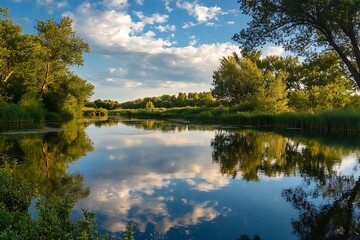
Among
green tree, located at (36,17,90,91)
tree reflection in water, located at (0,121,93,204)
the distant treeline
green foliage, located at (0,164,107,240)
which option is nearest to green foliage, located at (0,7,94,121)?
green tree, located at (36,17,90,91)

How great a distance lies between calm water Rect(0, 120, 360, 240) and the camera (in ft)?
18.8

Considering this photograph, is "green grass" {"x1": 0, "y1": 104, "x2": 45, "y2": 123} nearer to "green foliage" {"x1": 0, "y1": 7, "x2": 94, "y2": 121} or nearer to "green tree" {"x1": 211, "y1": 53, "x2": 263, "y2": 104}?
"green foliage" {"x1": 0, "y1": 7, "x2": 94, "y2": 121}

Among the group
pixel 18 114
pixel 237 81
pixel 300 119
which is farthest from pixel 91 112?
pixel 300 119

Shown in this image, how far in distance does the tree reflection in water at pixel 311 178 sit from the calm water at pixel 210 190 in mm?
25

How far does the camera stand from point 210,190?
835 cm

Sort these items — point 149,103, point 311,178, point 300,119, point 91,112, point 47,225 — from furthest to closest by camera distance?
point 149,103
point 91,112
point 300,119
point 311,178
point 47,225

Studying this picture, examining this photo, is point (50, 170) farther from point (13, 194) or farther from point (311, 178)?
point (311, 178)

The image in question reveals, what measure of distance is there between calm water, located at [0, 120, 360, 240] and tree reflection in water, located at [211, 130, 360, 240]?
25 mm

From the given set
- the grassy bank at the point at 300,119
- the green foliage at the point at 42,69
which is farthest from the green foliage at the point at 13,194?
the green foliage at the point at 42,69

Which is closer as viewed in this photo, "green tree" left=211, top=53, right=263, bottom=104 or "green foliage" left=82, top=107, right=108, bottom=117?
"green tree" left=211, top=53, right=263, bottom=104

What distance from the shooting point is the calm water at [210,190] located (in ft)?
18.8

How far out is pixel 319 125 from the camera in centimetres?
2878

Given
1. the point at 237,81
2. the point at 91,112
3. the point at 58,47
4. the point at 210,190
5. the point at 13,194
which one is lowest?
the point at 210,190

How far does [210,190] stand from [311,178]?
362cm
